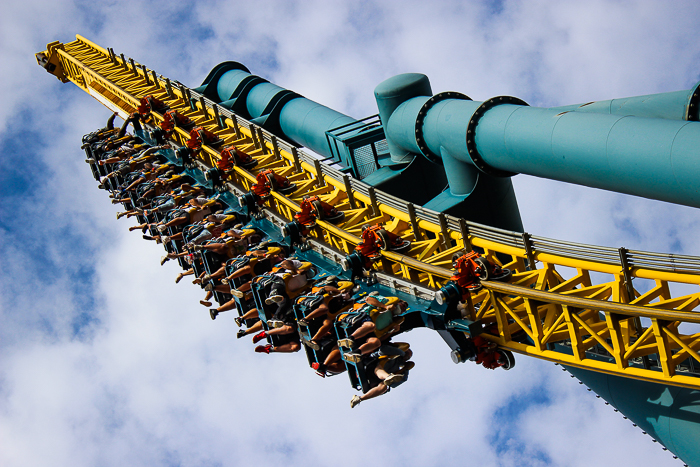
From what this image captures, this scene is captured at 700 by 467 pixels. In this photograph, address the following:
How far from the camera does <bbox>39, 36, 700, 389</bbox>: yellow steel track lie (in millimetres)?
12320

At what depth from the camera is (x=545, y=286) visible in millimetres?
14266

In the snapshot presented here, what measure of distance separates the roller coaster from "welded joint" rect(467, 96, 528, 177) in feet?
0.15

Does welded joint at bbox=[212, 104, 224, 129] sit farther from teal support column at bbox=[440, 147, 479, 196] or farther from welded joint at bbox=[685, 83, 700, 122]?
welded joint at bbox=[685, 83, 700, 122]

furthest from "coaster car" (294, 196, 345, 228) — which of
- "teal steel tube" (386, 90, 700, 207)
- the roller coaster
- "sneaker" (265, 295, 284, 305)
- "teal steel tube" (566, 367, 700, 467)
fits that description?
"teal steel tube" (566, 367, 700, 467)

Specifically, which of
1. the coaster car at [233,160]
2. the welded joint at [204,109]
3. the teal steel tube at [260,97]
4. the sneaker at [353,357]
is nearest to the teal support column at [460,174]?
the sneaker at [353,357]

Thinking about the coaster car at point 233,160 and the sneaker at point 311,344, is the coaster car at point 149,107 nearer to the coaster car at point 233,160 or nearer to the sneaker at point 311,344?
the coaster car at point 233,160

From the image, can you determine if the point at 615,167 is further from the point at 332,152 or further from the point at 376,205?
the point at 332,152

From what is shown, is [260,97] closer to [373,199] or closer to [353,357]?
[373,199]

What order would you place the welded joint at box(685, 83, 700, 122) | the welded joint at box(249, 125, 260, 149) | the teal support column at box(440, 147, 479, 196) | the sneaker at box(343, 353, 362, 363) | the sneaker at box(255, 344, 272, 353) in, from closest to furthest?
the welded joint at box(685, 83, 700, 122)
the sneaker at box(343, 353, 362, 363)
the sneaker at box(255, 344, 272, 353)
the teal support column at box(440, 147, 479, 196)
the welded joint at box(249, 125, 260, 149)

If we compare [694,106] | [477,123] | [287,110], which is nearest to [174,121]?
[287,110]

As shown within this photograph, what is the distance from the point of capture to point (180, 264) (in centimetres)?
2486

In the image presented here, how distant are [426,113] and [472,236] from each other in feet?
16.3

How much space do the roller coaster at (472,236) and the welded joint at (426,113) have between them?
0.04 metres

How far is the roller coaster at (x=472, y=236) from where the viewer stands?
13.0m
